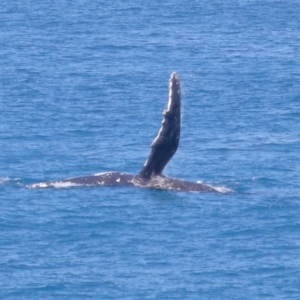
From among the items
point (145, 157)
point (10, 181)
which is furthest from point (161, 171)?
point (145, 157)

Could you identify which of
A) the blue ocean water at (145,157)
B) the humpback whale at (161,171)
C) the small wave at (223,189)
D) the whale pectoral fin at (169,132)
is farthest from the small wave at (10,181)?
the small wave at (223,189)

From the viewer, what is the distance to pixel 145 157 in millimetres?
52000

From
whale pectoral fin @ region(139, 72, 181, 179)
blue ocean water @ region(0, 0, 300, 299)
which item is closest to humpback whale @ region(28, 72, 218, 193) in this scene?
whale pectoral fin @ region(139, 72, 181, 179)

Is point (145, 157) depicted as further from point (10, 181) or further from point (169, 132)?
point (169, 132)

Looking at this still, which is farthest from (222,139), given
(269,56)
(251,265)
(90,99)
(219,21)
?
(219,21)

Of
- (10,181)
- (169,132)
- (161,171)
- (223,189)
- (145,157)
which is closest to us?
(169,132)

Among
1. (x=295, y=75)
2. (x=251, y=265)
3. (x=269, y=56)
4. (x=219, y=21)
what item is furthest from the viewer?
(x=219, y=21)

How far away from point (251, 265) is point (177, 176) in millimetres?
9455

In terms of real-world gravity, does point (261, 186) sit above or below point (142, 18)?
above

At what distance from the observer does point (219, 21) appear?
92.1m

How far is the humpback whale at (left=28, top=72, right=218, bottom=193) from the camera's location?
1767 inches

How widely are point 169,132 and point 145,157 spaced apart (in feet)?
23.6

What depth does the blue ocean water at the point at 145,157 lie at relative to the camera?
130ft

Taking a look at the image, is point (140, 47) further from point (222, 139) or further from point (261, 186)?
point (261, 186)
